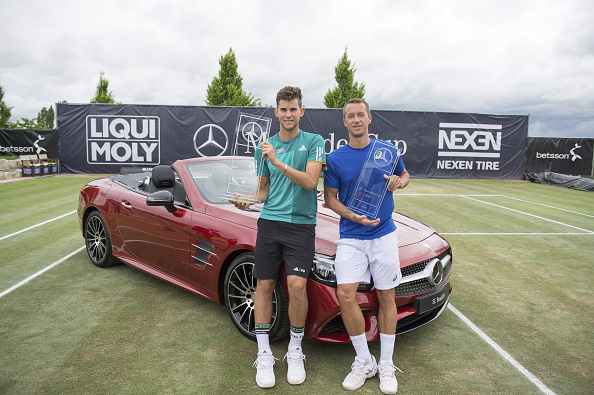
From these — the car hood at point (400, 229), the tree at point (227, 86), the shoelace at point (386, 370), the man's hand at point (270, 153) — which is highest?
the tree at point (227, 86)

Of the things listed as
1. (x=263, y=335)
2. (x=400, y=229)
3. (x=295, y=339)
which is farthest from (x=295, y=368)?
(x=400, y=229)

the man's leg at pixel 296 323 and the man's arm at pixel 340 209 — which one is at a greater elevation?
the man's arm at pixel 340 209

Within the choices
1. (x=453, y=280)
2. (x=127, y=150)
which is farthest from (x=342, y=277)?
(x=127, y=150)

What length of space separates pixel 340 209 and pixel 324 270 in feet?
1.36

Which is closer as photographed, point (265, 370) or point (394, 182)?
point (265, 370)

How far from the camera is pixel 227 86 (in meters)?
29.1

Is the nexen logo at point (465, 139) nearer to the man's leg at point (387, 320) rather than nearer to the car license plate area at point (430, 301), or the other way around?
the car license plate area at point (430, 301)

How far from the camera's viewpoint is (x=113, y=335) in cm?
297

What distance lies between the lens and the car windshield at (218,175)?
3508mm

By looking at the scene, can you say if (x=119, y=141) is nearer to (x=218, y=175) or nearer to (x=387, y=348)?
(x=218, y=175)

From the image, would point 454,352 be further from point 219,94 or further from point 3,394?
A: point 219,94

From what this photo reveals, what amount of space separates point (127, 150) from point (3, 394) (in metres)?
15.9

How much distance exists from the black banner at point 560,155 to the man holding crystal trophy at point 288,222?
19.6 m

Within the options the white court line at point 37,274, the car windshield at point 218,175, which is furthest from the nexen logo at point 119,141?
the car windshield at point 218,175
